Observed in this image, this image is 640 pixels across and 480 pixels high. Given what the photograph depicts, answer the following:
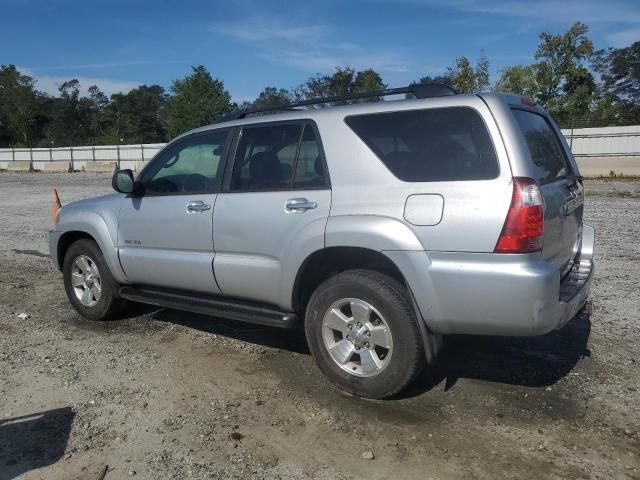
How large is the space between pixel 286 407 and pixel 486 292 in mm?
1533

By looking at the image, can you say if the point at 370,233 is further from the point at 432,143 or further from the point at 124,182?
the point at 124,182

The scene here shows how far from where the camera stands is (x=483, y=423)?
3.59 m

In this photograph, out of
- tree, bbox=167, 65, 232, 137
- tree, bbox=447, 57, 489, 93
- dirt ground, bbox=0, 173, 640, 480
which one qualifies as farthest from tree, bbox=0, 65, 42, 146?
dirt ground, bbox=0, 173, 640, 480

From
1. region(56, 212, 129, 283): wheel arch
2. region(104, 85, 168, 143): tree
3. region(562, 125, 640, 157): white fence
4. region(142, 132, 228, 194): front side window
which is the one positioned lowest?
region(56, 212, 129, 283): wheel arch

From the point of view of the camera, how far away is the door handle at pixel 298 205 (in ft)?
13.2

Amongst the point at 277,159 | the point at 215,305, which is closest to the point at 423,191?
the point at 277,159

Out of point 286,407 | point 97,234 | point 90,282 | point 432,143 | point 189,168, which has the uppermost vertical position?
point 432,143

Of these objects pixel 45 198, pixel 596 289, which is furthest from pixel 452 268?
pixel 45 198

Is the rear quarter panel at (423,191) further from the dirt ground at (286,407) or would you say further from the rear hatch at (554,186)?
the dirt ground at (286,407)

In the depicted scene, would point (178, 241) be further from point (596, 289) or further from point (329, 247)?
point (596, 289)

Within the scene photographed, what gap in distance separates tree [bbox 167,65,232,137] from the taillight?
56.2 meters

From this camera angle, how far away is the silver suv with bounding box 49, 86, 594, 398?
3.37 meters

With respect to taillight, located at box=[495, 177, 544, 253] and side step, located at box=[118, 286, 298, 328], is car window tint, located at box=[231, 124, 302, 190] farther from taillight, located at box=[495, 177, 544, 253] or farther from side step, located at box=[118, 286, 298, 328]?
taillight, located at box=[495, 177, 544, 253]

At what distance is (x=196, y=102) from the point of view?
58375mm
